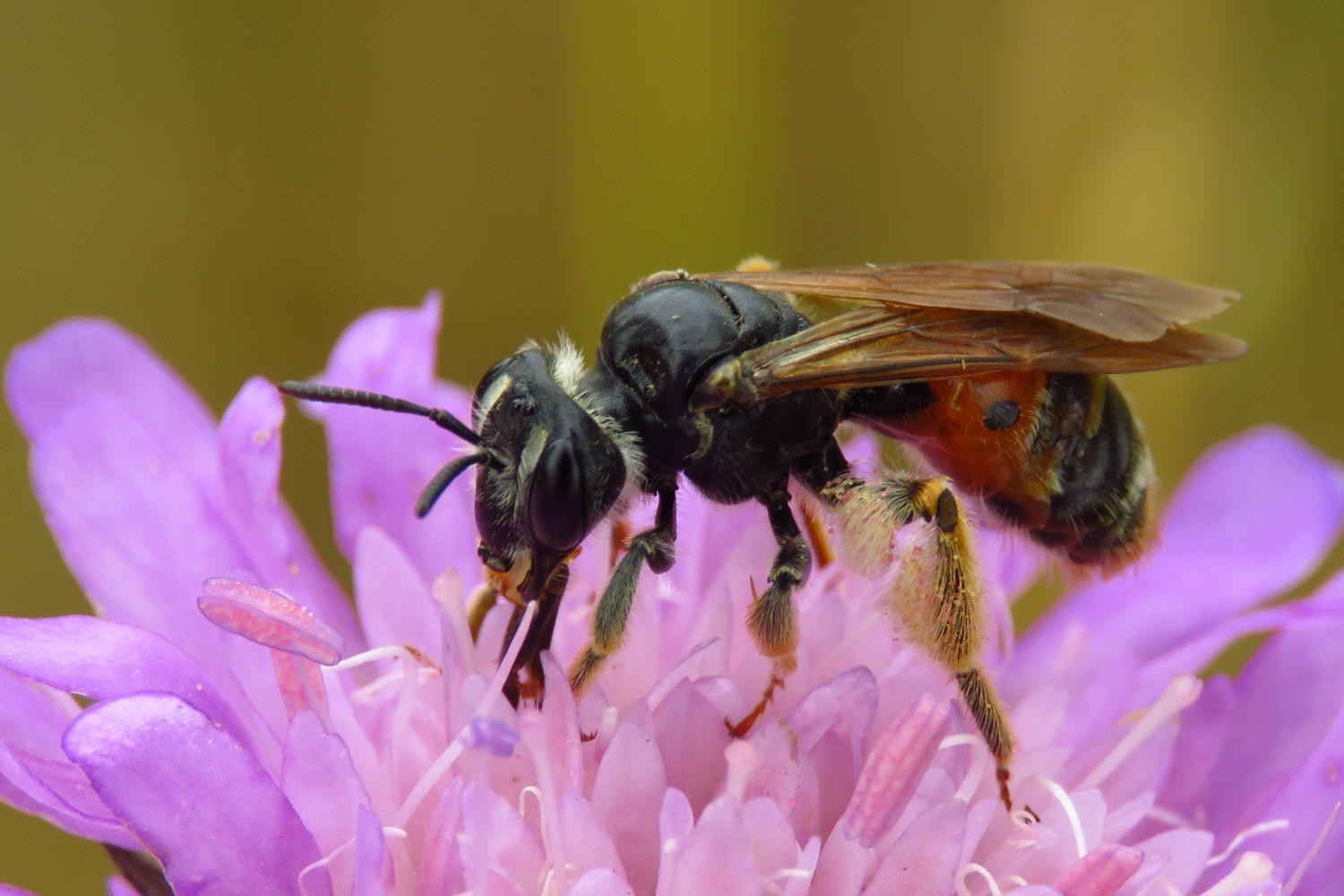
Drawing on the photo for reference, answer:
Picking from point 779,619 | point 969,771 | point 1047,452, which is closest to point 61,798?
point 779,619

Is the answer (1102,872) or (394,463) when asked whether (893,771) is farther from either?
(394,463)

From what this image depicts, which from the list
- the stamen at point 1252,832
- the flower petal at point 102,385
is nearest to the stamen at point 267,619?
the flower petal at point 102,385

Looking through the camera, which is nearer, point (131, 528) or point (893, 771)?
point (893, 771)

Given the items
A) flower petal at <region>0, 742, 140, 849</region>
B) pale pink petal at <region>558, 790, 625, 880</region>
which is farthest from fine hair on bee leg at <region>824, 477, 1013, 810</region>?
flower petal at <region>0, 742, 140, 849</region>

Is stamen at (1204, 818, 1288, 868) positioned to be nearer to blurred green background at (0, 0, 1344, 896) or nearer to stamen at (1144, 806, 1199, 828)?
stamen at (1144, 806, 1199, 828)

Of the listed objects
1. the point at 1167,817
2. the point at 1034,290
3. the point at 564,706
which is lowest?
the point at 1167,817

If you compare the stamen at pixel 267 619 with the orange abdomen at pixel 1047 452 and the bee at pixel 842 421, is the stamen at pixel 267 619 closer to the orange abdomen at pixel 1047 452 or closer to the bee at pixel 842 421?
the bee at pixel 842 421

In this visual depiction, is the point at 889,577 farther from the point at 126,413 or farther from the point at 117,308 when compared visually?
the point at 117,308
